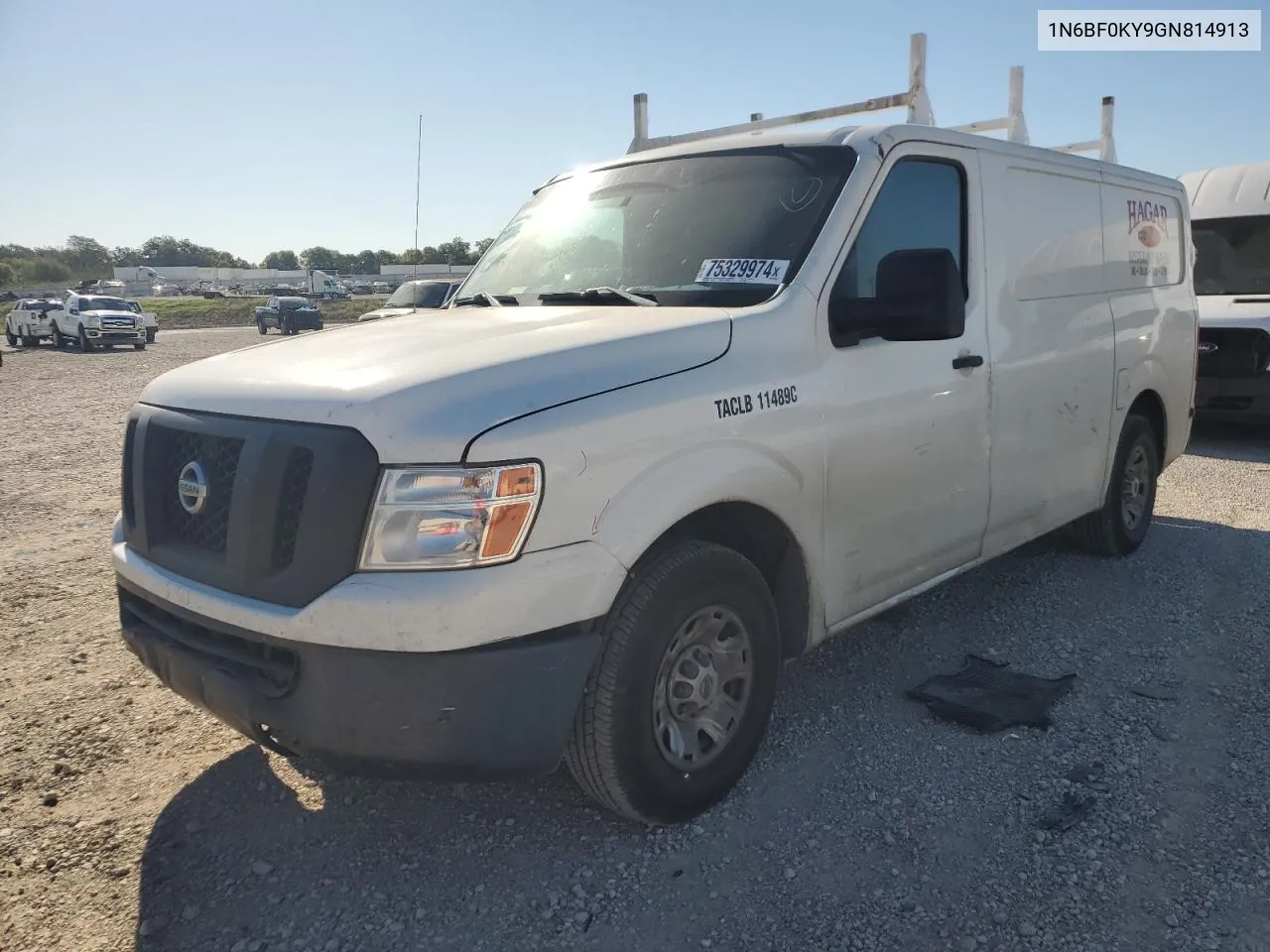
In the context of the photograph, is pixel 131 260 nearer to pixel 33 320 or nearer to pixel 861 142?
pixel 33 320

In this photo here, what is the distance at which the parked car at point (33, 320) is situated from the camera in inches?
1299

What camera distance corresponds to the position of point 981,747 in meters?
3.44

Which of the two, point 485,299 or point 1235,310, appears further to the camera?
point 1235,310

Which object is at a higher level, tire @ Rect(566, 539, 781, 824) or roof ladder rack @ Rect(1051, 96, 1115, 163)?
roof ladder rack @ Rect(1051, 96, 1115, 163)

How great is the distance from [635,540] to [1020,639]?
2.65 meters

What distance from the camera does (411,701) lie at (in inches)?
93.9

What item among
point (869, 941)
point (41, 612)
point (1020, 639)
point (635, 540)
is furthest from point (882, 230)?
point (41, 612)

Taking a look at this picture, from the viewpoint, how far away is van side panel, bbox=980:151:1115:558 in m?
4.16

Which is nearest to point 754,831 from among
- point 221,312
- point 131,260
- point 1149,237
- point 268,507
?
point 268,507

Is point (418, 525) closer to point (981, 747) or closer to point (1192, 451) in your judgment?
point (981, 747)

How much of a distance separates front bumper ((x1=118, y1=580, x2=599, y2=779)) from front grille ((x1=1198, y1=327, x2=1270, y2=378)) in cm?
890

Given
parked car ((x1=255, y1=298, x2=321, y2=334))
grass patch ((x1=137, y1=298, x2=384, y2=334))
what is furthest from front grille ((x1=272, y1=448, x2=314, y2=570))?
grass patch ((x1=137, y1=298, x2=384, y2=334))

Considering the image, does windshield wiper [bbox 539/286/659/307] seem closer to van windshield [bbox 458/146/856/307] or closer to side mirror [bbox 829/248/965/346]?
van windshield [bbox 458/146/856/307]

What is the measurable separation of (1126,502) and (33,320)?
36.5 m
